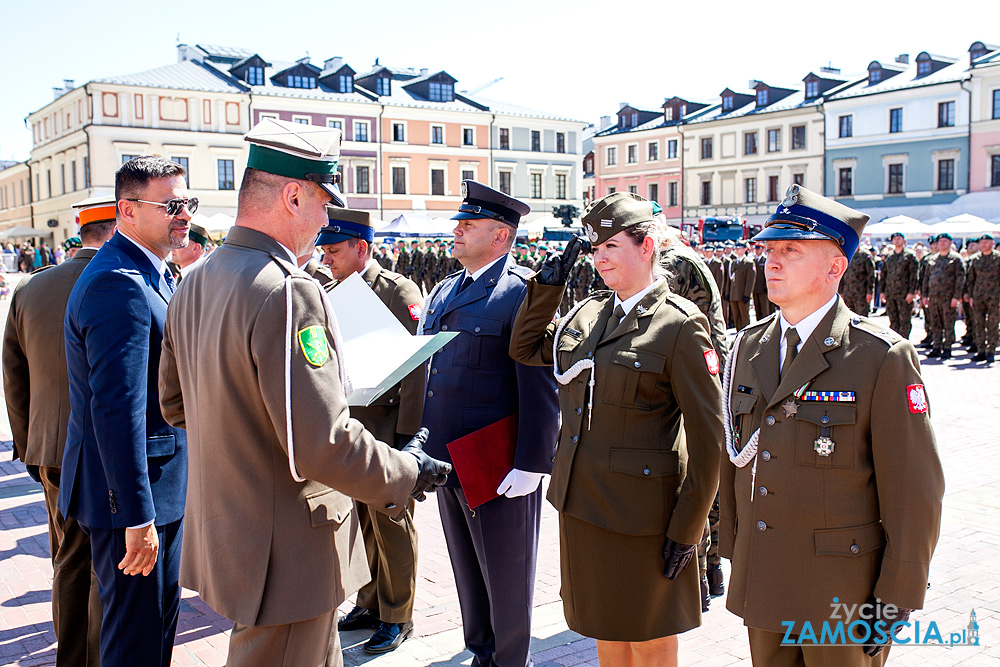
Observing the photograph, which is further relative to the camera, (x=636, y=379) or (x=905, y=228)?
(x=905, y=228)

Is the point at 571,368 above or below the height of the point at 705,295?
below

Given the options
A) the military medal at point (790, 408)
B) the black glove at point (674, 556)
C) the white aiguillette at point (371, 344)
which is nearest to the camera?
the white aiguillette at point (371, 344)

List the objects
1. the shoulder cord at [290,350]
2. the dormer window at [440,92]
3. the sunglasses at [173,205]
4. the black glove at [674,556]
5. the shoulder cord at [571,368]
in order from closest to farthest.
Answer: the shoulder cord at [290,350]
the black glove at [674,556]
the shoulder cord at [571,368]
the sunglasses at [173,205]
the dormer window at [440,92]

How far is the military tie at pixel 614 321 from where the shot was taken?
3295 millimetres

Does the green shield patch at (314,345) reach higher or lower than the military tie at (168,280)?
lower

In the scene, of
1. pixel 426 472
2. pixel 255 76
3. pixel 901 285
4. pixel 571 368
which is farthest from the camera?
pixel 255 76

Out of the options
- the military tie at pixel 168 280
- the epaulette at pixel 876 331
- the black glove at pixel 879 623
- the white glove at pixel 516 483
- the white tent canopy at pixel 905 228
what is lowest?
the black glove at pixel 879 623

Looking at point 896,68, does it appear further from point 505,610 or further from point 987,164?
point 505,610

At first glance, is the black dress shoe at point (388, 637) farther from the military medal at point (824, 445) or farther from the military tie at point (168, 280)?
the military medal at point (824, 445)

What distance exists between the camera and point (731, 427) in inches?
115

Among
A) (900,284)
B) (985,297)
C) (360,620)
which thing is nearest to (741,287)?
(900,284)

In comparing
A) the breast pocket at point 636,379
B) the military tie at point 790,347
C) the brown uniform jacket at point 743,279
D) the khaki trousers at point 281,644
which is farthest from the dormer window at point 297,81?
the khaki trousers at point 281,644

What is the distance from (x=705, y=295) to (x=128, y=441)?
5.18m

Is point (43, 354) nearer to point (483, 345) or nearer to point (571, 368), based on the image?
point (483, 345)
